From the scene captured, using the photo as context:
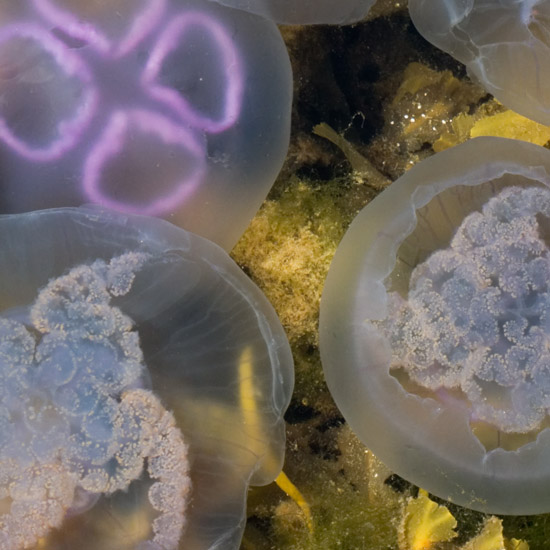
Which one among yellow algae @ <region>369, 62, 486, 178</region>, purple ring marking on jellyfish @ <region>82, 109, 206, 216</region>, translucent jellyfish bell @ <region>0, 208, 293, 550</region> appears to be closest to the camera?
translucent jellyfish bell @ <region>0, 208, 293, 550</region>

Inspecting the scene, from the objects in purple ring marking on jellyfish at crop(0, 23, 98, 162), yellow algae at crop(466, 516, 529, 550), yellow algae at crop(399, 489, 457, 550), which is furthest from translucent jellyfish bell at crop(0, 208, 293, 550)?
yellow algae at crop(466, 516, 529, 550)

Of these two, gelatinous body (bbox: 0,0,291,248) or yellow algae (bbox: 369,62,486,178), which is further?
yellow algae (bbox: 369,62,486,178)

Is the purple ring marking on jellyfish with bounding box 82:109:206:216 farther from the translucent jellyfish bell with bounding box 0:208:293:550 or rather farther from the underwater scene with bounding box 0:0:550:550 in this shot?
the translucent jellyfish bell with bounding box 0:208:293:550

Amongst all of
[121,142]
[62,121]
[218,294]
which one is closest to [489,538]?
[218,294]

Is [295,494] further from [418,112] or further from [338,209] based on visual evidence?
[418,112]

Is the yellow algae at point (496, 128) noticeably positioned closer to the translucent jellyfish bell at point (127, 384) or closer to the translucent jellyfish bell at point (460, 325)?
the translucent jellyfish bell at point (460, 325)

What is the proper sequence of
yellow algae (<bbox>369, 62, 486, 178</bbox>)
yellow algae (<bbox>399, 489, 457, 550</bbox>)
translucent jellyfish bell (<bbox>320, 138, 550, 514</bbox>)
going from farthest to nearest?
yellow algae (<bbox>369, 62, 486, 178</bbox>) < yellow algae (<bbox>399, 489, 457, 550</bbox>) < translucent jellyfish bell (<bbox>320, 138, 550, 514</bbox>)

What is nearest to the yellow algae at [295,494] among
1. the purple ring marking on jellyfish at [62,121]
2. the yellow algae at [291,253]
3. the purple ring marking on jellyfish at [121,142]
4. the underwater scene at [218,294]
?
the underwater scene at [218,294]
